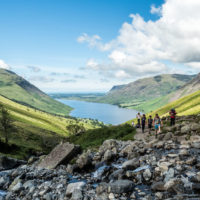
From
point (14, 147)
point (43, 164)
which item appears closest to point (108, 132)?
point (43, 164)

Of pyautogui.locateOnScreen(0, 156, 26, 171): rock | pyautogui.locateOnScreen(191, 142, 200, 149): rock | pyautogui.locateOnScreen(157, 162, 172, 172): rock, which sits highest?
pyautogui.locateOnScreen(191, 142, 200, 149): rock

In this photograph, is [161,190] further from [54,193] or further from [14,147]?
[14,147]

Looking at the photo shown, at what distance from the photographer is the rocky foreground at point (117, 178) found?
37.7 ft

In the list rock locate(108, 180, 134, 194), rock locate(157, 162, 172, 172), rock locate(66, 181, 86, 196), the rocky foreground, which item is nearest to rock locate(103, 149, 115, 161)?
the rocky foreground

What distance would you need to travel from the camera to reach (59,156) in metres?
22.5

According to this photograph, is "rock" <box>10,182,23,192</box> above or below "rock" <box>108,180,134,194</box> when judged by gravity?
below

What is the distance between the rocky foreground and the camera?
11498 millimetres

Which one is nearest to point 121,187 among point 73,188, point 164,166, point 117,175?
point 117,175

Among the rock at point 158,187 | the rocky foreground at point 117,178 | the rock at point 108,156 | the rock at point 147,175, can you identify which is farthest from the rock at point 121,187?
the rock at point 108,156

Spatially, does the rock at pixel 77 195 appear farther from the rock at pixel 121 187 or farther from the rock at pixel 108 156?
the rock at pixel 108 156

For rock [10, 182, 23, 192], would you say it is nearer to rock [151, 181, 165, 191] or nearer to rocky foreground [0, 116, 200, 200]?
rocky foreground [0, 116, 200, 200]

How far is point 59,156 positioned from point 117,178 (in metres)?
10.3

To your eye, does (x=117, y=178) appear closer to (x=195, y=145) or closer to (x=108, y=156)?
(x=108, y=156)

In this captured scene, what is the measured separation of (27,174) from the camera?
18250mm
